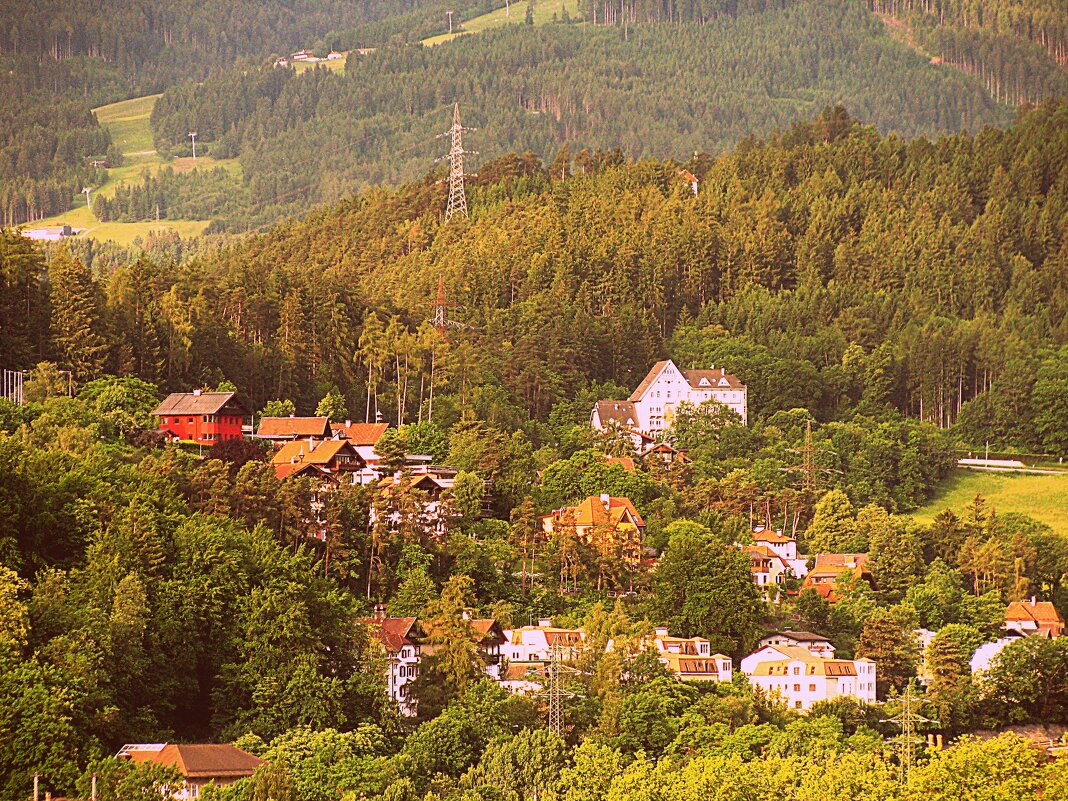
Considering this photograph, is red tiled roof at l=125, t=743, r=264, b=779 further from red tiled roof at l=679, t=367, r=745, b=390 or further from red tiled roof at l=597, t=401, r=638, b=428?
red tiled roof at l=679, t=367, r=745, b=390

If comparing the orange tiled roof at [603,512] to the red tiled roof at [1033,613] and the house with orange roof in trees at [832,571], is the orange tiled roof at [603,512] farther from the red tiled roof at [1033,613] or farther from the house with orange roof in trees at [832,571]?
the red tiled roof at [1033,613]

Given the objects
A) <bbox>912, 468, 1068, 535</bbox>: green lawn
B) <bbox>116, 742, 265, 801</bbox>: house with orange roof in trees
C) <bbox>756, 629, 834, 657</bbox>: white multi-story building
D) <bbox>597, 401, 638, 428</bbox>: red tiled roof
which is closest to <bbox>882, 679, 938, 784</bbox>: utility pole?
<bbox>756, 629, 834, 657</bbox>: white multi-story building

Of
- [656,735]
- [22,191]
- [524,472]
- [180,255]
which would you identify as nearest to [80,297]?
[524,472]

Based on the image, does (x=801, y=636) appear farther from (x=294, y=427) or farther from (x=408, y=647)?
(x=294, y=427)

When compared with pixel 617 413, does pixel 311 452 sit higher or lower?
higher

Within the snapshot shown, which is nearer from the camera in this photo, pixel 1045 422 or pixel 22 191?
pixel 1045 422

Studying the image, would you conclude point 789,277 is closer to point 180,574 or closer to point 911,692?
point 911,692

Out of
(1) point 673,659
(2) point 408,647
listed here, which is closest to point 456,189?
(1) point 673,659
